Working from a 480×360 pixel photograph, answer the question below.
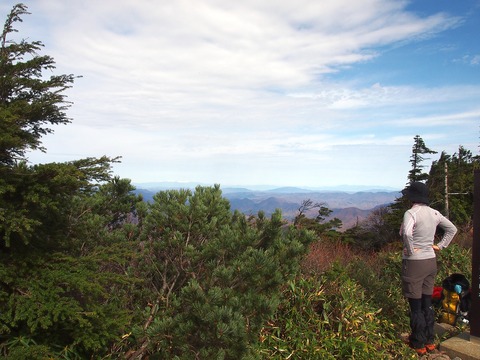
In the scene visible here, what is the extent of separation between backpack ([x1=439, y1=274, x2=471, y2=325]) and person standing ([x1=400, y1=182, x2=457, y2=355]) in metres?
0.95

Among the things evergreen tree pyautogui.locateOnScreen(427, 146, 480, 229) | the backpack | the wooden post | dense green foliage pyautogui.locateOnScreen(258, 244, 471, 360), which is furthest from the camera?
evergreen tree pyautogui.locateOnScreen(427, 146, 480, 229)

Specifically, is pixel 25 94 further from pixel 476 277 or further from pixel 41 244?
Result: pixel 476 277

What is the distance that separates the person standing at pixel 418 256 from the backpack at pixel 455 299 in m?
0.95

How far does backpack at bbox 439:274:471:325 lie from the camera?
5750 millimetres

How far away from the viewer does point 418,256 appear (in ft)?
16.4

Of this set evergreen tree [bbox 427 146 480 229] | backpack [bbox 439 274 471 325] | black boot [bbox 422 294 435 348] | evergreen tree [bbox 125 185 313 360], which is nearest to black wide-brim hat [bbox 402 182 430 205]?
black boot [bbox 422 294 435 348]

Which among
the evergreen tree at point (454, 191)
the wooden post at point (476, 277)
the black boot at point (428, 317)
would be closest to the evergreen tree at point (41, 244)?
the black boot at point (428, 317)

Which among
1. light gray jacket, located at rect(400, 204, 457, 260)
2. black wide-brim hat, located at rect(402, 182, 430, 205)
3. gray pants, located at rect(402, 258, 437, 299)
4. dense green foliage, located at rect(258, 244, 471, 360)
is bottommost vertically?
dense green foliage, located at rect(258, 244, 471, 360)

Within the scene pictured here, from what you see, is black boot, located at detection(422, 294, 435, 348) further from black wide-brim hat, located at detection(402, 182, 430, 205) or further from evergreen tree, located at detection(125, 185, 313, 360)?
evergreen tree, located at detection(125, 185, 313, 360)

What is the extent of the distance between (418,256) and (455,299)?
1456 millimetres

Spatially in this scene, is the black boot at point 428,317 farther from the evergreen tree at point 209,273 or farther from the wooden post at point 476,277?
the evergreen tree at point 209,273

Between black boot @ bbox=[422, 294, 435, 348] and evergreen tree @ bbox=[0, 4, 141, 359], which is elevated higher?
evergreen tree @ bbox=[0, 4, 141, 359]

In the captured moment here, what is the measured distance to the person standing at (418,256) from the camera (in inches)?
196

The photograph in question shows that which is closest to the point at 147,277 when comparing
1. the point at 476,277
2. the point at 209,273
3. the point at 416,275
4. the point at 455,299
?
the point at 209,273
